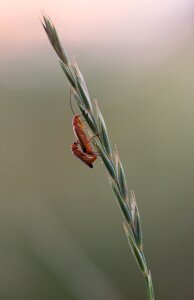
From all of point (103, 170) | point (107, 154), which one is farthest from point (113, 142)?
point (107, 154)

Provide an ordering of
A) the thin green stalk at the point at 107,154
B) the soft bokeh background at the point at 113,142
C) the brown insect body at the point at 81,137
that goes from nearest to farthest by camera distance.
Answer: the thin green stalk at the point at 107,154 → the brown insect body at the point at 81,137 → the soft bokeh background at the point at 113,142


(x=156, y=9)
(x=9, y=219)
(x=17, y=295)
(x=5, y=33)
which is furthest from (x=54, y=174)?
(x=156, y=9)

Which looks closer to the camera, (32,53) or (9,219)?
(9,219)

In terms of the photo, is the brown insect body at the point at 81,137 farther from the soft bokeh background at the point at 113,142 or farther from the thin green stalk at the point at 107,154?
the soft bokeh background at the point at 113,142

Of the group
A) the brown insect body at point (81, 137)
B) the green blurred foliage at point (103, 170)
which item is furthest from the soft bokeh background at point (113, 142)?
the brown insect body at point (81, 137)

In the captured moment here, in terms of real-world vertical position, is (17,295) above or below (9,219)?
below

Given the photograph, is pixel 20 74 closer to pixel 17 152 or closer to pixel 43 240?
pixel 17 152

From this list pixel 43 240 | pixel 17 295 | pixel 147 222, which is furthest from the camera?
pixel 147 222
